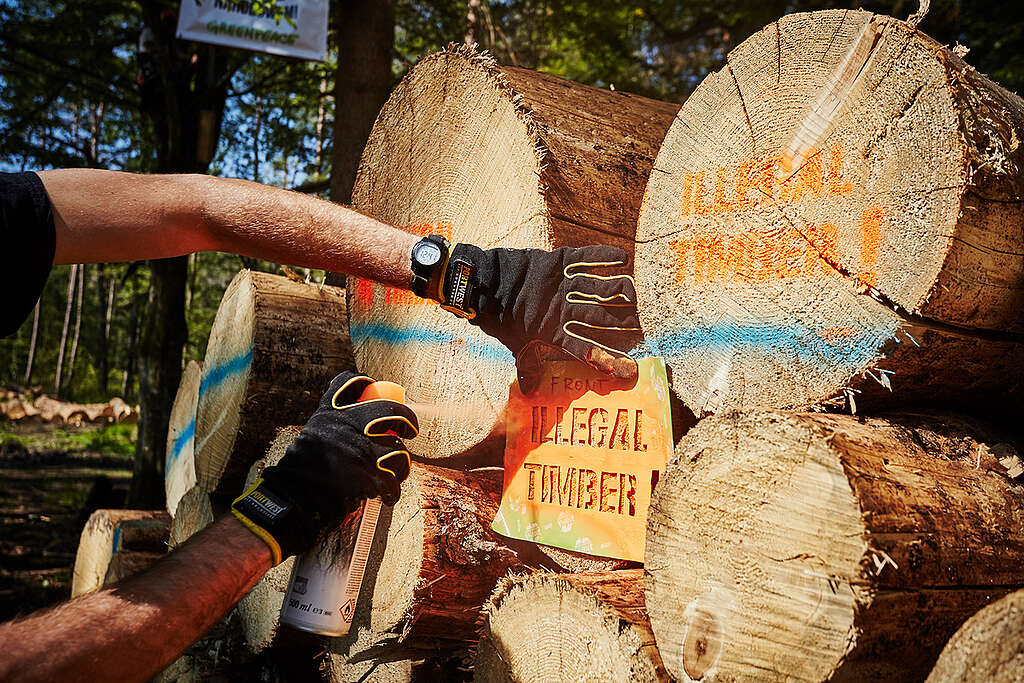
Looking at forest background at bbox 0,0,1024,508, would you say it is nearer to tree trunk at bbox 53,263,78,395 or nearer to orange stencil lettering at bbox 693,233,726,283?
orange stencil lettering at bbox 693,233,726,283

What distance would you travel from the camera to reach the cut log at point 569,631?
1.48 m

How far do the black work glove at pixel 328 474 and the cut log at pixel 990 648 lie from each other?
1184 millimetres

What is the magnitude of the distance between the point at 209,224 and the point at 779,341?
4.30 ft

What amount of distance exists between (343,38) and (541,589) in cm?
408

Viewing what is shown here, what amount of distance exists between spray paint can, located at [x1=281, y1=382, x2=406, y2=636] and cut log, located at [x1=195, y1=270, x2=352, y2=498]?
3.19 ft

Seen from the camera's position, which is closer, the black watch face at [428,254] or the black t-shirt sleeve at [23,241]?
the black t-shirt sleeve at [23,241]

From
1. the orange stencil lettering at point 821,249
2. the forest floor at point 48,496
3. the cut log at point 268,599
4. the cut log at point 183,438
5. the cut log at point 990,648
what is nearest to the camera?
the cut log at point 990,648

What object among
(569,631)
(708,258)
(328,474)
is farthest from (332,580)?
(708,258)

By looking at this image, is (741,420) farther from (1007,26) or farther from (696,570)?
(1007,26)

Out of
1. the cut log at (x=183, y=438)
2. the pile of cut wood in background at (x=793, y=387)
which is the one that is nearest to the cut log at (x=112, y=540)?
the cut log at (x=183, y=438)

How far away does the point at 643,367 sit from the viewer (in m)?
1.76

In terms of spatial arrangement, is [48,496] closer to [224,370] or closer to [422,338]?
[224,370]

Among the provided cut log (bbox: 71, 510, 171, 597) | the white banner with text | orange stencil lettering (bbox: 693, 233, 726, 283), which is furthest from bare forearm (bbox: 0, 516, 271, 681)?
the white banner with text

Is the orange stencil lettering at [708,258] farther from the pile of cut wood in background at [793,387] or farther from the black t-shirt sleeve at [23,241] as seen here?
the black t-shirt sleeve at [23,241]
